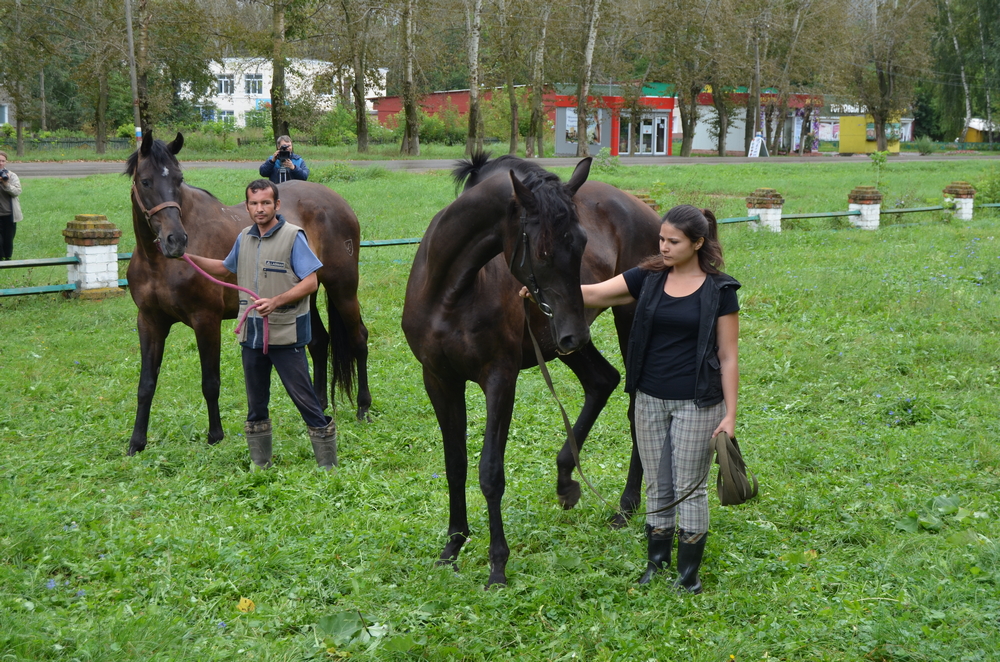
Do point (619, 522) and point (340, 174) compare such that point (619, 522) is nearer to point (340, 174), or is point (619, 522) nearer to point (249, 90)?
point (340, 174)

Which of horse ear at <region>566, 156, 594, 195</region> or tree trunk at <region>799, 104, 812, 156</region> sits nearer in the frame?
horse ear at <region>566, 156, 594, 195</region>

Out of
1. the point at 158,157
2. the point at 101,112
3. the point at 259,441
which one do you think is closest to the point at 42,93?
the point at 101,112

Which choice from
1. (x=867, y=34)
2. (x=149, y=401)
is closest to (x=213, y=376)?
(x=149, y=401)

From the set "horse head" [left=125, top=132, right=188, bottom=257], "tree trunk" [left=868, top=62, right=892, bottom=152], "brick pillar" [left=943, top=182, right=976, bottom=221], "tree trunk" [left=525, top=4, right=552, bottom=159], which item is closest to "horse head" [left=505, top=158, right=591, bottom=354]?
"horse head" [left=125, top=132, right=188, bottom=257]

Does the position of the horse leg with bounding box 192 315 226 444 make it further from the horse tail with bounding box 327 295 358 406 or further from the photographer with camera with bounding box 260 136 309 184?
the photographer with camera with bounding box 260 136 309 184

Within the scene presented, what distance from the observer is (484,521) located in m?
4.87

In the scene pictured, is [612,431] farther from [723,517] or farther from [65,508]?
Answer: [65,508]

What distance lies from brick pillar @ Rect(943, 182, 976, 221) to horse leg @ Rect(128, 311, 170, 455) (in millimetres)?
17800

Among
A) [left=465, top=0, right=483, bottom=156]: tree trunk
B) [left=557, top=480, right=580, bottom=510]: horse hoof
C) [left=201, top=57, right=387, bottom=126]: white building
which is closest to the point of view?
[left=557, top=480, right=580, bottom=510]: horse hoof

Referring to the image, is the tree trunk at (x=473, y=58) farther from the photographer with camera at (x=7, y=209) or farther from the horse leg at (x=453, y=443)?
the horse leg at (x=453, y=443)

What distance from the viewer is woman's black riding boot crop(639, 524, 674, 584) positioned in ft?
13.6

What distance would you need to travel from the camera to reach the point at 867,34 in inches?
2148

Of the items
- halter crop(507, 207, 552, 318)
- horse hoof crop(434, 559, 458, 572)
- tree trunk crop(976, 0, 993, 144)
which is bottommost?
horse hoof crop(434, 559, 458, 572)

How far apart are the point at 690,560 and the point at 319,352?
4.38m
